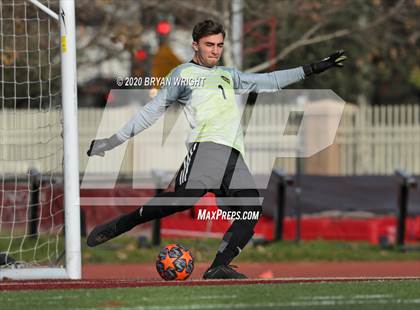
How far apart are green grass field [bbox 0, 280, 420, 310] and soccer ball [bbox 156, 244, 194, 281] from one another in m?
0.98

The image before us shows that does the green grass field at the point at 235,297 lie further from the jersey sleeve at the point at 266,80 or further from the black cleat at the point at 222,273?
the jersey sleeve at the point at 266,80

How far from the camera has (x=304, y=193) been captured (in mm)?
18500

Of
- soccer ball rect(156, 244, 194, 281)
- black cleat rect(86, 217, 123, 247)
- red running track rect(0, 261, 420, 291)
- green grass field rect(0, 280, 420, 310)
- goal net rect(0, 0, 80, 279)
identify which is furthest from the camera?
red running track rect(0, 261, 420, 291)

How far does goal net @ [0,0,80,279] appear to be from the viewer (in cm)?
1135

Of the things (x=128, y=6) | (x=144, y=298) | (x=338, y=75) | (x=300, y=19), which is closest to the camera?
(x=144, y=298)

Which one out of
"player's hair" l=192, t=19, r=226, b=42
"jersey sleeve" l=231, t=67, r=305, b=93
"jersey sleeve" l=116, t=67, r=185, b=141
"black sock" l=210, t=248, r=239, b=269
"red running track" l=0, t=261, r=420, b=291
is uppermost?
"player's hair" l=192, t=19, r=226, b=42

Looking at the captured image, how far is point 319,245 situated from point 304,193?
1.26 m

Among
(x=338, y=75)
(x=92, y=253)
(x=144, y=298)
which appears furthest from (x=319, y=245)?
(x=338, y=75)

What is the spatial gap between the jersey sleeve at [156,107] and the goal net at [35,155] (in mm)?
1503

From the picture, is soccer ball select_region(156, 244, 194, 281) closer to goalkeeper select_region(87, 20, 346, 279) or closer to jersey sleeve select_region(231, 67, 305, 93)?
goalkeeper select_region(87, 20, 346, 279)

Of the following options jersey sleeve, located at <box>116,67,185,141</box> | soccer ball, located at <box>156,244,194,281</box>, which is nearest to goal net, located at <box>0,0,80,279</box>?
jersey sleeve, located at <box>116,67,185,141</box>

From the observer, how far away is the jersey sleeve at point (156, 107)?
9766 millimetres

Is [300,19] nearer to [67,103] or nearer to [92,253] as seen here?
[92,253]

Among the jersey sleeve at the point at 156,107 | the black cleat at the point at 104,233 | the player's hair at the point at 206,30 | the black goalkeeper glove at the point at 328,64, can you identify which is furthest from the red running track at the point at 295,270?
the player's hair at the point at 206,30
